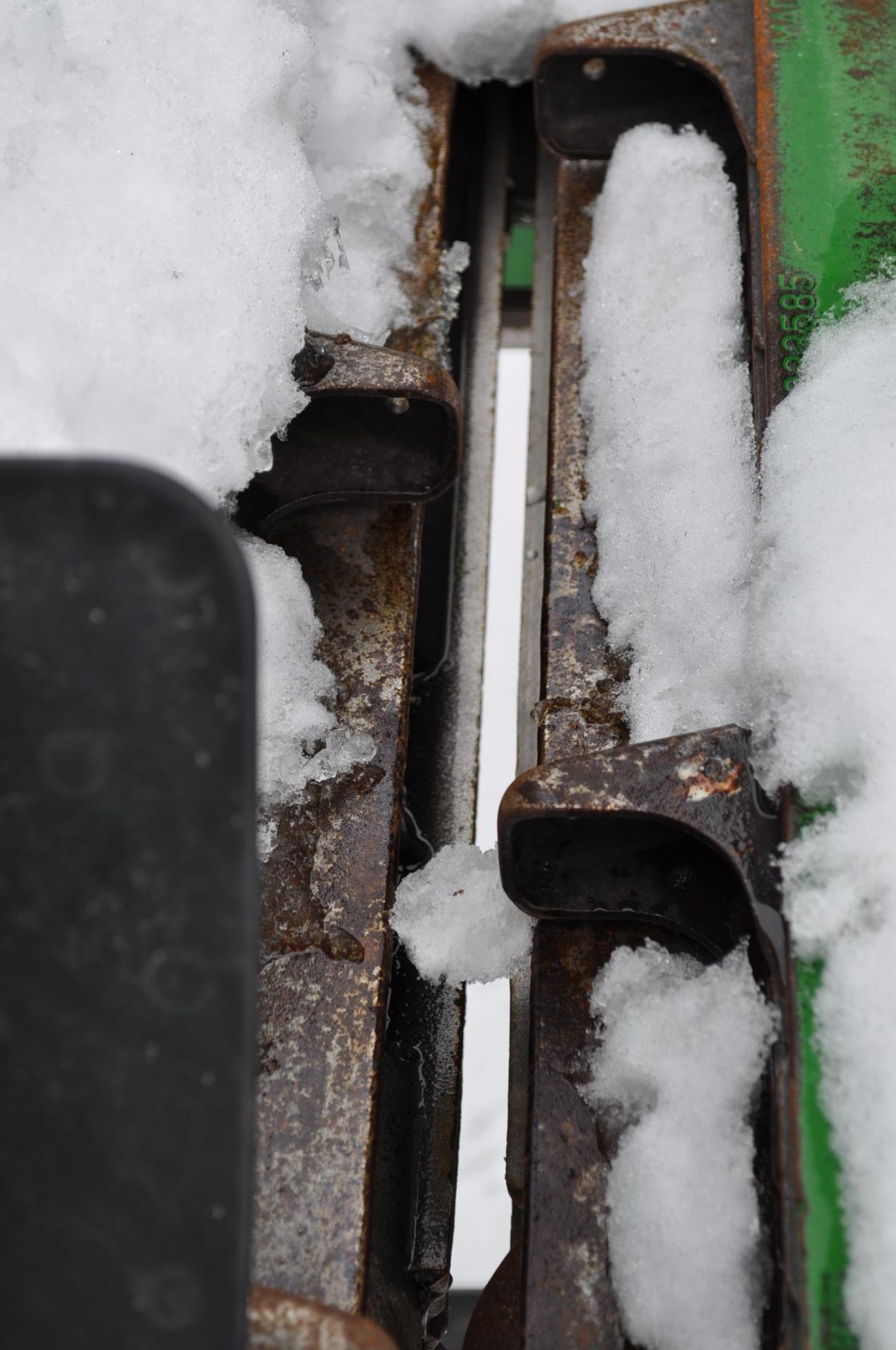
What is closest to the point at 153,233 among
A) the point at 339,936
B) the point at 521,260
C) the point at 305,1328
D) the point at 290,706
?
the point at 290,706

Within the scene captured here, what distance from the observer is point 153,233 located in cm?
110

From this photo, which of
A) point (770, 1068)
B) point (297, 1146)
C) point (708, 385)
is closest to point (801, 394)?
point (708, 385)

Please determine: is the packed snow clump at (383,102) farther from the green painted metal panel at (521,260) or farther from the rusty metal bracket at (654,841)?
the rusty metal bracket at (654,841)

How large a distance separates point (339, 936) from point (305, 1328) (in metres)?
0.37

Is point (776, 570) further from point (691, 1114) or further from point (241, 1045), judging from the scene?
point (241, 1045)

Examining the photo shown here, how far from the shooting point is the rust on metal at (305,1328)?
0.73 meters

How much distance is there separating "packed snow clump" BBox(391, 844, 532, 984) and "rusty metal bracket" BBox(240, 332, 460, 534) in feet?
1.54

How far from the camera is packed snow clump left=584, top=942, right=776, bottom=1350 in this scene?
0.86 metres

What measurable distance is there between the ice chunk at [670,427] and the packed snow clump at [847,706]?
3.5 inches

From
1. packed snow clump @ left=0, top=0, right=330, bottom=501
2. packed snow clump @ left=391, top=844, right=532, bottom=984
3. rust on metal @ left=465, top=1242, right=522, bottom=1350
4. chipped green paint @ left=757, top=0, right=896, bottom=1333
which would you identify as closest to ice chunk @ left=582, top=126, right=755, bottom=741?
chipped green paint @ left=757, top=0, right=896, bottom=1333

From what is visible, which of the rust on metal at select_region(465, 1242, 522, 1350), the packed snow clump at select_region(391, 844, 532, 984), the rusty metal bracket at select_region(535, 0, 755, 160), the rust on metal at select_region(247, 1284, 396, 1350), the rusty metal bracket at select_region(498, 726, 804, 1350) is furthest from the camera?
the rusty metal bracket at select_region(535, 0, 755, 160)

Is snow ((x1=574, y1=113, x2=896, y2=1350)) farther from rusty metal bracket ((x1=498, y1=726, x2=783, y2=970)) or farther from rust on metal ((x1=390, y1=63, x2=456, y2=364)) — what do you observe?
rust on metal ((x1=390, y1=63, x2=456, y2=364))

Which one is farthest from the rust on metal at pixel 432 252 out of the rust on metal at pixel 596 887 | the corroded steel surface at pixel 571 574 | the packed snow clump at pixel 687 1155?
the packed snow clump at pixel 687 1155

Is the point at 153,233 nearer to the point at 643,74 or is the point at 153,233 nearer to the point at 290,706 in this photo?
the point at 290,706
